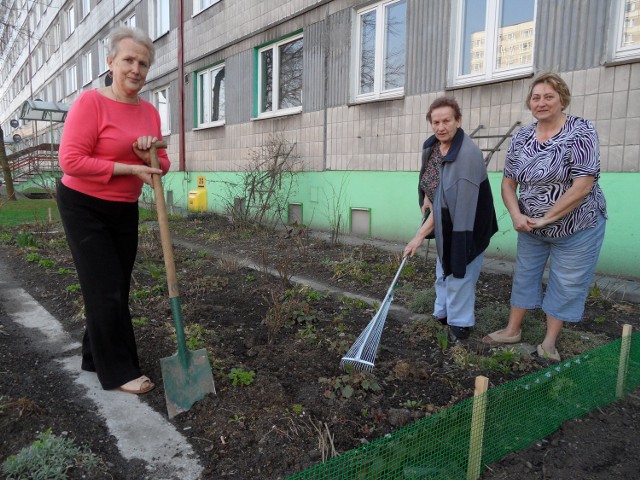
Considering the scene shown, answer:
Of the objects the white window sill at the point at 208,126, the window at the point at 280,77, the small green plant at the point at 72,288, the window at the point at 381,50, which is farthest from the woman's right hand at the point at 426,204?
the white window sill at the point at 208,126

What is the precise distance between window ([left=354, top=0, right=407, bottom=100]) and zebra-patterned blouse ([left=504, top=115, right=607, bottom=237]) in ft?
14.4

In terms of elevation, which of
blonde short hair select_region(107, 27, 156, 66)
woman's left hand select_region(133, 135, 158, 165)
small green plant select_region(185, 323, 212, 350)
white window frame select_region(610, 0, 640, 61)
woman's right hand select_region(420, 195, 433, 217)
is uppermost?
white window frame select_region(610, 0, 640, 61)

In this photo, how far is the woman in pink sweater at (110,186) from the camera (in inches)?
94.2

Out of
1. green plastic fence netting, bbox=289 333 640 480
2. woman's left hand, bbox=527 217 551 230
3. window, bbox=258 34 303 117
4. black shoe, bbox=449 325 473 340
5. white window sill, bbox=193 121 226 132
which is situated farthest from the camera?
white window sill, bbox=193 121 226 132

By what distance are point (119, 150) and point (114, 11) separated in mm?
17576

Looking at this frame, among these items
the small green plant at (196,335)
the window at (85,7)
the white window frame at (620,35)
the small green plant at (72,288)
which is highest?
the window at (85,7)

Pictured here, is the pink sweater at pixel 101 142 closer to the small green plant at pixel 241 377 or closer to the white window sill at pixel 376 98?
the small green plant at pixel 241 377

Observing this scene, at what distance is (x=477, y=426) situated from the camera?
2027mm

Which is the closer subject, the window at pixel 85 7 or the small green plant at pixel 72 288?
the small green plant at pixel 72 288

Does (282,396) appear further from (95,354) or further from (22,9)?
(22,9)

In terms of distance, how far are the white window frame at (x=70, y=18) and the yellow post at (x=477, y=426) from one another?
2580 centimetres

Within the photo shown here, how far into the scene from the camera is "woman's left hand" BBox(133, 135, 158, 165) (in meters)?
2.52

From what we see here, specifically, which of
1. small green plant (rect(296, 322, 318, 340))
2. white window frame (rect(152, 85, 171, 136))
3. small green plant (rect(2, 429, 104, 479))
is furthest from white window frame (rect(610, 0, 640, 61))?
white window frame (rect(152, 85, 171, 136))

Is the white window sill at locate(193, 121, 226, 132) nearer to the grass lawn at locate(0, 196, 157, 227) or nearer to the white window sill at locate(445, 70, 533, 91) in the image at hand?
the grass lawn at locate(0, 196, 157, 227)
